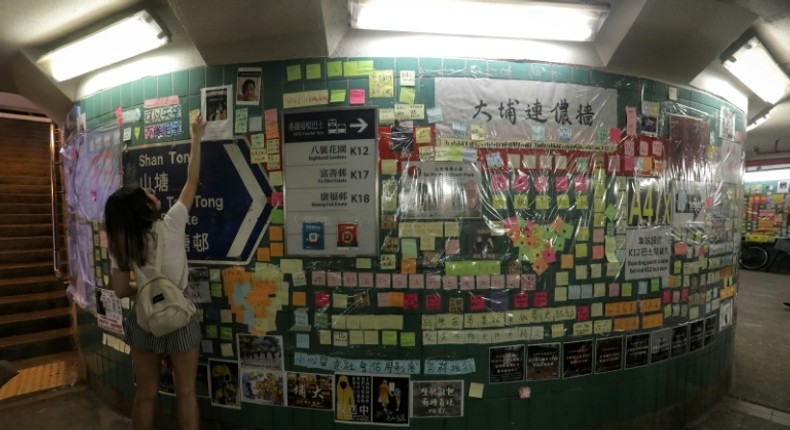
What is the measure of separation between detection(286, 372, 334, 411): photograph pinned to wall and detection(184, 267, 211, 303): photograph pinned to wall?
0.84m

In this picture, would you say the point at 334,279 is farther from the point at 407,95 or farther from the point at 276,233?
the point at 407,95

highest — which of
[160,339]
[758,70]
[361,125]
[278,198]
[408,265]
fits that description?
[758,70]

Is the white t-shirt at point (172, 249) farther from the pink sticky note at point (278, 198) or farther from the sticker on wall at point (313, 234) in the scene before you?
the sticker on wall at point (313, 234)

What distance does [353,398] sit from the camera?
2.35 m

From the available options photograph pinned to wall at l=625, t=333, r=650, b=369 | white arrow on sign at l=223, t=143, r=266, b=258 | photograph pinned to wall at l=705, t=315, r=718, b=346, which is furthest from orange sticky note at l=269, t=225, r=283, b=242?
photograph pinned to wall at l=705, t=315, r=718, b=346

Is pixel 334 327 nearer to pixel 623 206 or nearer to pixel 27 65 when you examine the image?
pixel 623 206

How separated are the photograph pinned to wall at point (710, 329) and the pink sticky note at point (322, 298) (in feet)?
10.6

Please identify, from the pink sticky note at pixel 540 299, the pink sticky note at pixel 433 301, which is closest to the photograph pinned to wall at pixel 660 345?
the pink sticky note at pixel 540 299

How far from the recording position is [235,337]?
2479 millimetres

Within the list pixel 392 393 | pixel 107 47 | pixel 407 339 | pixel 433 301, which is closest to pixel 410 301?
pixel 433 301

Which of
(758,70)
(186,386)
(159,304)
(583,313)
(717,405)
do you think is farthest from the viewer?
(717,405)

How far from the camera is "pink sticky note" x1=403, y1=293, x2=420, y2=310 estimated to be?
2.31 meters

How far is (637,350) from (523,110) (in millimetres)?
2039

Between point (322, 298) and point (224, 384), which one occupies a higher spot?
point (322, 298)
